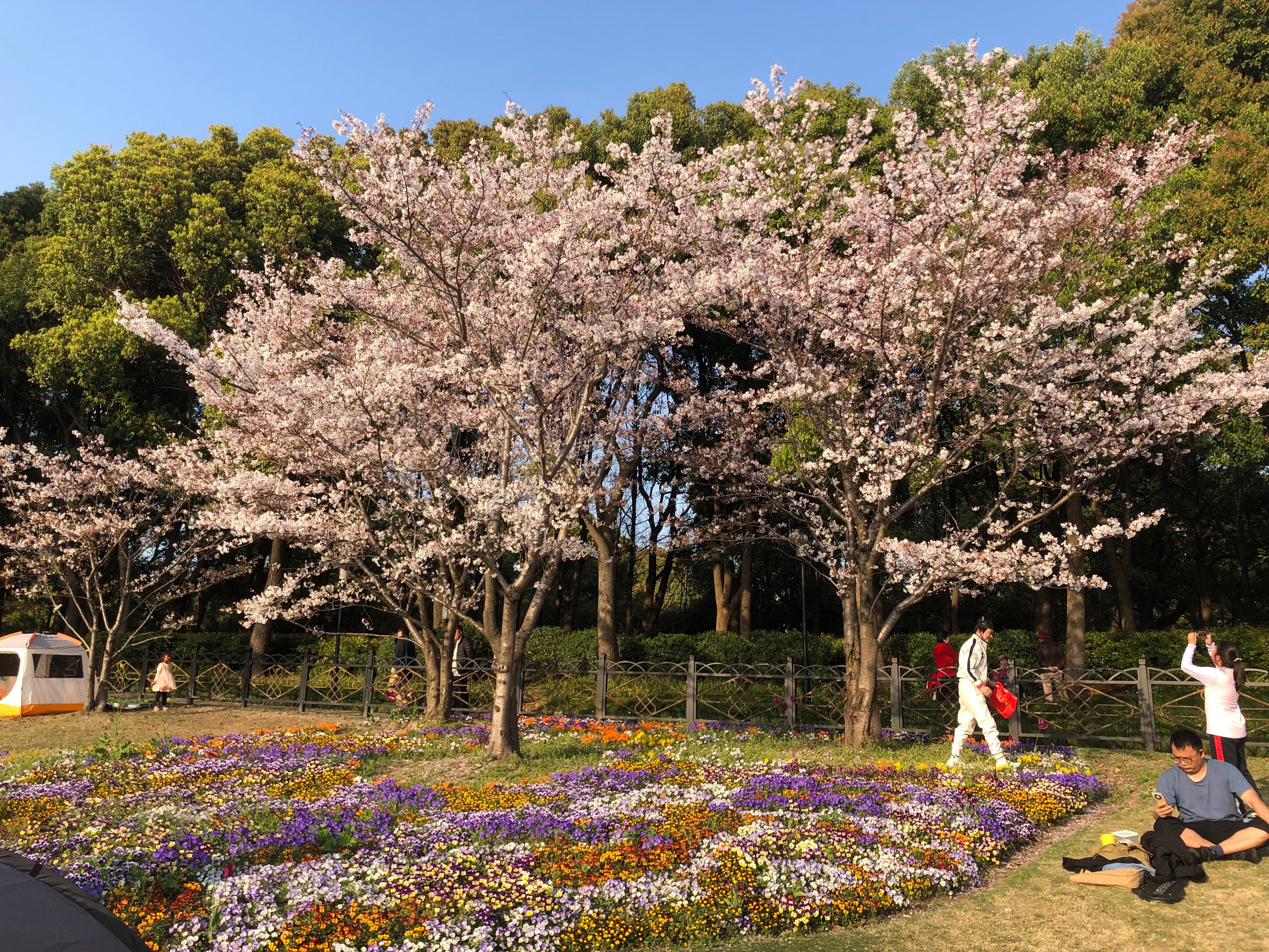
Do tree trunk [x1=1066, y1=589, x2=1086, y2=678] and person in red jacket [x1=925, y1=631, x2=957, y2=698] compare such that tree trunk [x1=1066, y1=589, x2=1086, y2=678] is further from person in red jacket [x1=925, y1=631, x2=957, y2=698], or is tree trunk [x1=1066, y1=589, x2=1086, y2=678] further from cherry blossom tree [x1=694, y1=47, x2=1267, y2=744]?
person in red jacket [x1=925, y1=631, x2=957, y2=698]

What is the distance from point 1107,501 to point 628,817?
2230cm

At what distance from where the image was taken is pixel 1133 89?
870 inches

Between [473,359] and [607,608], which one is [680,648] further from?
[473,359]

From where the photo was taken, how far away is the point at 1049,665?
56.4 ft

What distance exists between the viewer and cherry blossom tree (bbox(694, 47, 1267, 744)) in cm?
1352

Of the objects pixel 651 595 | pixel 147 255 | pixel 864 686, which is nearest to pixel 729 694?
pixel 864 686

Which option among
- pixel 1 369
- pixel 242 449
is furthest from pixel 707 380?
pixel 1 369

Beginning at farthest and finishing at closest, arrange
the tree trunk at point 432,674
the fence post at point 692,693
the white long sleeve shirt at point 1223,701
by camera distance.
A: 1. the tree trunk at point 432,674
2. the fence post at point 692,693
3. the white long sleeve shirt at point 1223,701

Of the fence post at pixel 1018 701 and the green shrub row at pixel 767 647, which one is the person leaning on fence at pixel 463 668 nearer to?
the green shrub row at pixel 767 647

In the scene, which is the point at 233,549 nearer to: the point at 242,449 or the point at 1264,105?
the point at 242,449

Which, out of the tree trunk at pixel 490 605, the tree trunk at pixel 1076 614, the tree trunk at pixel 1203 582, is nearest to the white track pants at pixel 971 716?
the tree trunk at pixel 490 605

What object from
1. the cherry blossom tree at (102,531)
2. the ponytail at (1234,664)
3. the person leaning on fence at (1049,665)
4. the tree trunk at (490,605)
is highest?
the cherry blossom tree at (102,531)

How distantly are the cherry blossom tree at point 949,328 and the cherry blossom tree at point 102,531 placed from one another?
14.8 m

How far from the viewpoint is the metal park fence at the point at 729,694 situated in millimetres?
15078
